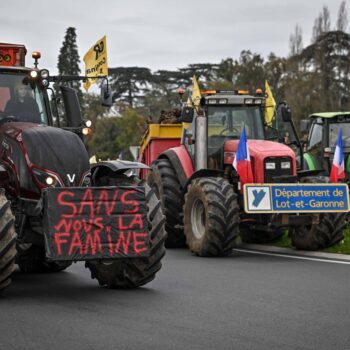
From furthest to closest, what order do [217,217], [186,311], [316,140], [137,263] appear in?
[316,140] < [217,217] < [137,263] < [186,311]

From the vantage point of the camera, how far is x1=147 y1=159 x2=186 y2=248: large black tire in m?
17.4

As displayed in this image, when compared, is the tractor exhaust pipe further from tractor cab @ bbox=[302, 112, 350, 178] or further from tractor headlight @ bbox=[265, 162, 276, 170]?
tractor cab @ bbox=[302, 112, 350, 178]

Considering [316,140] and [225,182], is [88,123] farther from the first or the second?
[316,140]

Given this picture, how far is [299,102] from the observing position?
47469mm

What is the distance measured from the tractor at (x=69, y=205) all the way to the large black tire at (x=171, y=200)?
21.2ft

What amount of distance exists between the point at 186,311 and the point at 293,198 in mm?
6424

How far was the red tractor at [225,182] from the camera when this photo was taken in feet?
49.6

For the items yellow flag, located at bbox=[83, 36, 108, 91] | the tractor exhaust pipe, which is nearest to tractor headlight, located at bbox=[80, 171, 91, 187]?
yellow flag, located at bbox=[83, 36, 108, 91]

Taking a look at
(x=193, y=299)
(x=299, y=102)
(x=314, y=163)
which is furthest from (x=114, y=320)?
(x=299, y=102)

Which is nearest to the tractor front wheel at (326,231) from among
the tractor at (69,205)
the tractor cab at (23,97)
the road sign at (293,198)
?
the road sign at (293,198)

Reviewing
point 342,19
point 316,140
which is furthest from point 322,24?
point 316,140

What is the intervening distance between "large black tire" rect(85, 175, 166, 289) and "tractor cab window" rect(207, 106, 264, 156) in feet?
20.9

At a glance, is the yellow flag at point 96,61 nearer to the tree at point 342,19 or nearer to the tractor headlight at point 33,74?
the tractor headlight at point 33,74

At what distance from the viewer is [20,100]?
11.3 m
